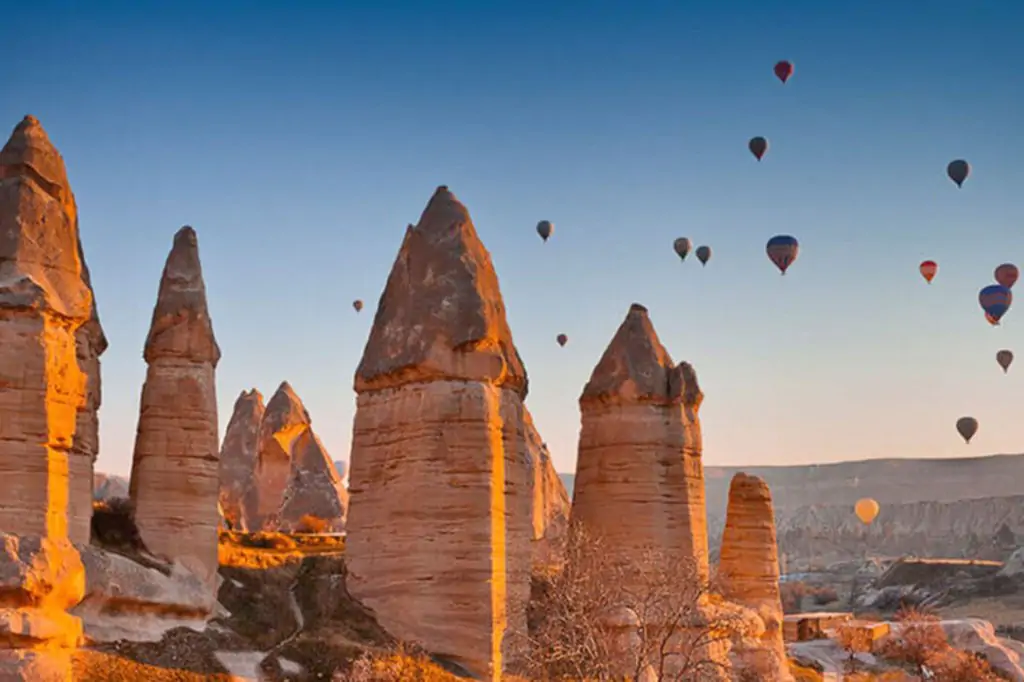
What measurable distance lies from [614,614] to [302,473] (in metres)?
17.9

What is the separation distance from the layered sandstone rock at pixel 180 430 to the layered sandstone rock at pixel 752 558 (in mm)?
13414

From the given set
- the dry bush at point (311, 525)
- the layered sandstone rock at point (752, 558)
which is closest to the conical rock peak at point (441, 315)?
the layered sandstone rock at point (752, 558)

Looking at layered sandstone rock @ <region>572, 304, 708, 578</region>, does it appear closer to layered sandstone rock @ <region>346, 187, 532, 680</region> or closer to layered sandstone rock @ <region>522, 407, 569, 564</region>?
layered sandstone rock @ <region>346, 187, 532, 680</region>

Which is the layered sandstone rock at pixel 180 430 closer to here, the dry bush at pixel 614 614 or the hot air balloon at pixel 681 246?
the dry bush at pixel 614 614

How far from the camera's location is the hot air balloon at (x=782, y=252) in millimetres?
46375

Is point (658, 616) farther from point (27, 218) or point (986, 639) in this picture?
point (986, 639)

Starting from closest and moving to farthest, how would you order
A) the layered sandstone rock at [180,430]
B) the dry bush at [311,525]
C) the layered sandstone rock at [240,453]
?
the layered sandstone rock at [180,430], the dry bush at [311,525], the layered sandstone rock at [240,453]

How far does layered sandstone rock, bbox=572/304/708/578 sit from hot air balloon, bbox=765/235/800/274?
18.4 metres

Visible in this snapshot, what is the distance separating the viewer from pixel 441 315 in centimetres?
2395

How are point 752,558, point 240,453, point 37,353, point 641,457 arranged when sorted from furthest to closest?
point 240,453 → point 752,558 → point 641,457 → point 37,353

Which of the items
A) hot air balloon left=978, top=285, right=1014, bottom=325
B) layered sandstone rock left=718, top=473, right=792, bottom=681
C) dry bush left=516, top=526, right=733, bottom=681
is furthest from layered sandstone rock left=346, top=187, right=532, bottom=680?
hot air balloon left=978, top=285, right=1014, bottom=325

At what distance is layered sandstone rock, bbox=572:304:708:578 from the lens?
27.6 meters

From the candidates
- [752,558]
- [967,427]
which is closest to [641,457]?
[752,558]

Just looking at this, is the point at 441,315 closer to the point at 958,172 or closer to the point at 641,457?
the point at 641,457
